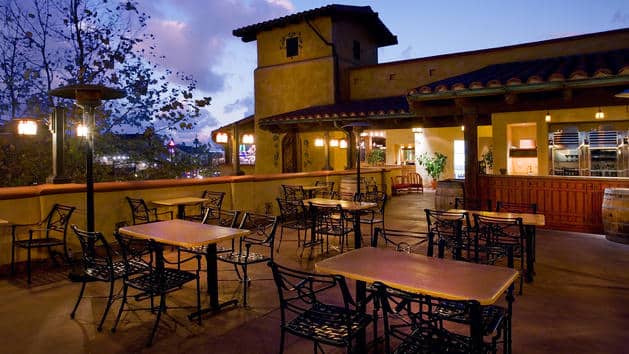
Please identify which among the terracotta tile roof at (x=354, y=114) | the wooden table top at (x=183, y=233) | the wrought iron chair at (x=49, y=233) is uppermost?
the terracotta tile roof at (x=354, y=114)

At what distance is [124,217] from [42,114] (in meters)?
5.29

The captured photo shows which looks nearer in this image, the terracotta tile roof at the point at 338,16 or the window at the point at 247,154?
the terracotta tile roof at the point at 338,16

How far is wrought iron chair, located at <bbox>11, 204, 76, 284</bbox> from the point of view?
5406mm

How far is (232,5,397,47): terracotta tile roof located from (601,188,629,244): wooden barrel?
35.1 feet

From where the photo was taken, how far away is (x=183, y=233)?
423 centimetres

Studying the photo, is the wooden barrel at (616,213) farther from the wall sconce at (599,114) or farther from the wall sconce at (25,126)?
the wall sconce at (25,126)

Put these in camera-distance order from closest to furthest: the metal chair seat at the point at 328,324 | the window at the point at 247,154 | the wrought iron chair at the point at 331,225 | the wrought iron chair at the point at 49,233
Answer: the metal chair seat at the point at 328,324, the wrought iron chair at the point at 49,233, the wrought iron chair at the point at 331,225, the window at the point at 247,154

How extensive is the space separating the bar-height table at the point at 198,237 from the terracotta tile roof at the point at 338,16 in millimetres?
12062

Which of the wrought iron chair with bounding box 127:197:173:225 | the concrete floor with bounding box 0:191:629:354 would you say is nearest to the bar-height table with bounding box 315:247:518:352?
the concrete floor with bounding box 0:191:629:354

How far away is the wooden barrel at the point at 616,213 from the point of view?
6879mm

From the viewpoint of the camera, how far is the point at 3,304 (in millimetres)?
4414

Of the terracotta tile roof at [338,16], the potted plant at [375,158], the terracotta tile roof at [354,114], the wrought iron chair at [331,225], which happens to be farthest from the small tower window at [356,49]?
the wrought iron chair at [331,225]

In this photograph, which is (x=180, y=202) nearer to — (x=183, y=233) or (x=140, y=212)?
(x=140, y=212)

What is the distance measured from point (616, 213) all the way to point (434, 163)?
33.5ft
